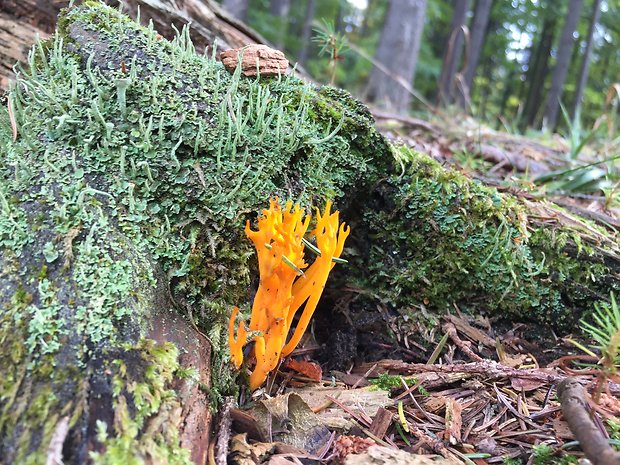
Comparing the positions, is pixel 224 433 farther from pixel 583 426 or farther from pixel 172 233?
pixel 583 426

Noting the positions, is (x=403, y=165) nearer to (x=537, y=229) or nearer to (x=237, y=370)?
(x=537, y=229)

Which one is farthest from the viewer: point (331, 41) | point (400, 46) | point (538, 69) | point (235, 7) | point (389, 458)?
point (538, 69)

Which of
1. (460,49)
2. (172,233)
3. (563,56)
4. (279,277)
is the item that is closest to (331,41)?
(172,233)

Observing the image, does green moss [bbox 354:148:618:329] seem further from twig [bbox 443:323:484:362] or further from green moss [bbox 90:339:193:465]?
green moss [bbox 90:339:193:465]

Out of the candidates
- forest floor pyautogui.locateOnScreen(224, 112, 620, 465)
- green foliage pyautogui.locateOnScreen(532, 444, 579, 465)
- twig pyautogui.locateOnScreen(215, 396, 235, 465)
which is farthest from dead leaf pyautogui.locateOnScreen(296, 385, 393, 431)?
green foliage pyautogui.locateOnScreen(532, 444, 579, 465)

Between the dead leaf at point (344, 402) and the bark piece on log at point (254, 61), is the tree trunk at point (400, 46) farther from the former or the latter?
the dead leaf at point (344, 402)

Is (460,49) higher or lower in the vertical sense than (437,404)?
higher

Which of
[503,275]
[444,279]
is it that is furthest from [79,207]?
[503,275]
